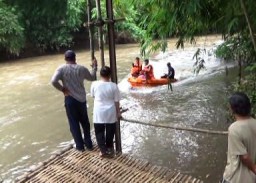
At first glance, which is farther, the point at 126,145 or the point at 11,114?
the point at 11,114

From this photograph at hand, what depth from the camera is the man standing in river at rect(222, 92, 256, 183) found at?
3.33 m

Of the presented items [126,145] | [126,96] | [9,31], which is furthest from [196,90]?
[9,31]

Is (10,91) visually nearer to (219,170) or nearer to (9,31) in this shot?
(9,31)

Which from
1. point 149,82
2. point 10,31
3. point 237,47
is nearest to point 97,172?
point 237,47

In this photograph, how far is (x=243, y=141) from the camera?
334cm

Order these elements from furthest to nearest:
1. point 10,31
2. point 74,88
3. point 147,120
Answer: point 10,31, point 147,120, point 74,88

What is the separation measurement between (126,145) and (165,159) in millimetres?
1280

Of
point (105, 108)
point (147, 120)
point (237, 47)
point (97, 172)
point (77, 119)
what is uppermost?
point (237, 47)

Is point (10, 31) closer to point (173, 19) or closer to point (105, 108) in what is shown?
point (105, 108)

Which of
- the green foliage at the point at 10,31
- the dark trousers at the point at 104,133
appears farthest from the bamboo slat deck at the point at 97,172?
the green foliage at the point at 10,31

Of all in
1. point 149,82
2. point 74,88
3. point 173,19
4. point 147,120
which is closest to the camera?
point 173,19

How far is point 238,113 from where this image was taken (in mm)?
3369

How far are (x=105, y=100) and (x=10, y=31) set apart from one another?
19007 millimetres

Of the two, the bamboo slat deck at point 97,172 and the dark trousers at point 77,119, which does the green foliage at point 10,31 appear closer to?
the dark trousers at point 77,119
